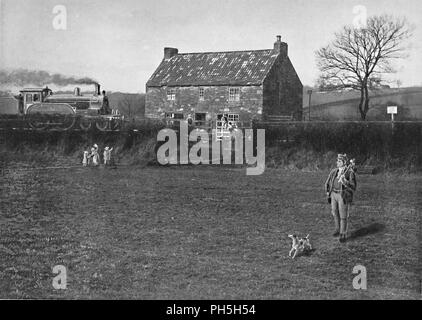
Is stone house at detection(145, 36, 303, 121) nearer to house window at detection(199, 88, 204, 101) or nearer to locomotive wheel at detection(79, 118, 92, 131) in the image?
house window at detection(199, 88, 204, 101)

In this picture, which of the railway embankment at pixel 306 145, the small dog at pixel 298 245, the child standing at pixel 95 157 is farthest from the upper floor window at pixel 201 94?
the small dog at pixel 298 245

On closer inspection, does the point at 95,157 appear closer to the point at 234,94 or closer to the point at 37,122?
the point at 37,122

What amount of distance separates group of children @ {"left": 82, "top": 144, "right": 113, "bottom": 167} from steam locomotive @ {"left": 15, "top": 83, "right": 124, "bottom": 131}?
0.78 meters

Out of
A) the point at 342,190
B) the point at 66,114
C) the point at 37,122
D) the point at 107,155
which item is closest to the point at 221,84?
the point at 66,114

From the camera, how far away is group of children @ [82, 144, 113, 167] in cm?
1345

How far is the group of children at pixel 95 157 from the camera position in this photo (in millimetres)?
13446

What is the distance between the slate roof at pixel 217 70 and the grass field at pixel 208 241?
15491 mm

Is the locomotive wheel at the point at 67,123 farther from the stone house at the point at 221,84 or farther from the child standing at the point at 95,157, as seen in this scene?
the stone house at the point at 221,84

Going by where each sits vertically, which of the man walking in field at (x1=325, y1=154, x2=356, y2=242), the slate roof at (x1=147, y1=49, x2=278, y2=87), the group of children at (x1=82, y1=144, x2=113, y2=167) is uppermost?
the slate roof at (x1=147, y1=49, x2=278, y2=87)

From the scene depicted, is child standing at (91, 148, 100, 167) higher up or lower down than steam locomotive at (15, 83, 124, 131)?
lower down

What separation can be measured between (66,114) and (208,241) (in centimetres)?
874

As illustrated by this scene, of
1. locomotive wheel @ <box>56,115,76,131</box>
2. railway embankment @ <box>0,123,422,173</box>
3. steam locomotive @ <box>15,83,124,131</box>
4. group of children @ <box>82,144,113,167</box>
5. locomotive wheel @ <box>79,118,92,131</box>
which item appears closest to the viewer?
railway embankment @ <box>0,123,422,173</box>

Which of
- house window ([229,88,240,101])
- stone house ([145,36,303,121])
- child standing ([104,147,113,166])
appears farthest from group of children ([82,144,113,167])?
house window ([229,88,240,101])
